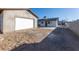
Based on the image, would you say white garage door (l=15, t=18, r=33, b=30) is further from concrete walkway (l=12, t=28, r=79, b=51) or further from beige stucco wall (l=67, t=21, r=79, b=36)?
beige stucco wall (l=67, t=21, r=79, b=36)

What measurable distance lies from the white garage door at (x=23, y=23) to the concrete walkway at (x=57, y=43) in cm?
39

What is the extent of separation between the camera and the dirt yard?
10.6 feet

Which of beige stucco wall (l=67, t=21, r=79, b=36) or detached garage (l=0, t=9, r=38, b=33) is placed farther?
beige stucco wall (l=67, t=21, r=79, b=36)

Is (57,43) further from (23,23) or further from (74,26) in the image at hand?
(23,23)

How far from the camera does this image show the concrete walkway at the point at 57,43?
3230 mm

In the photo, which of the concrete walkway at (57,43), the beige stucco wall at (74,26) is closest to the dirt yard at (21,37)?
the concrete walkway at (57,43)

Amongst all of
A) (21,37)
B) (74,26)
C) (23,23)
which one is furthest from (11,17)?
(74,26)

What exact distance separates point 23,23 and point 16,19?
171 mm

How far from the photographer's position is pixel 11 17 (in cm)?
342

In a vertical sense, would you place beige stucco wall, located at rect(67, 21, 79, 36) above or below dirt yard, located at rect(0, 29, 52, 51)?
above

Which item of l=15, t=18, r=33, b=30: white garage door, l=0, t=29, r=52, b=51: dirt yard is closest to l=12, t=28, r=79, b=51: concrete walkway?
l=0, t=29, r=52, b=51: dirt yard

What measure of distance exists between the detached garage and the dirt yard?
0.33 ft
